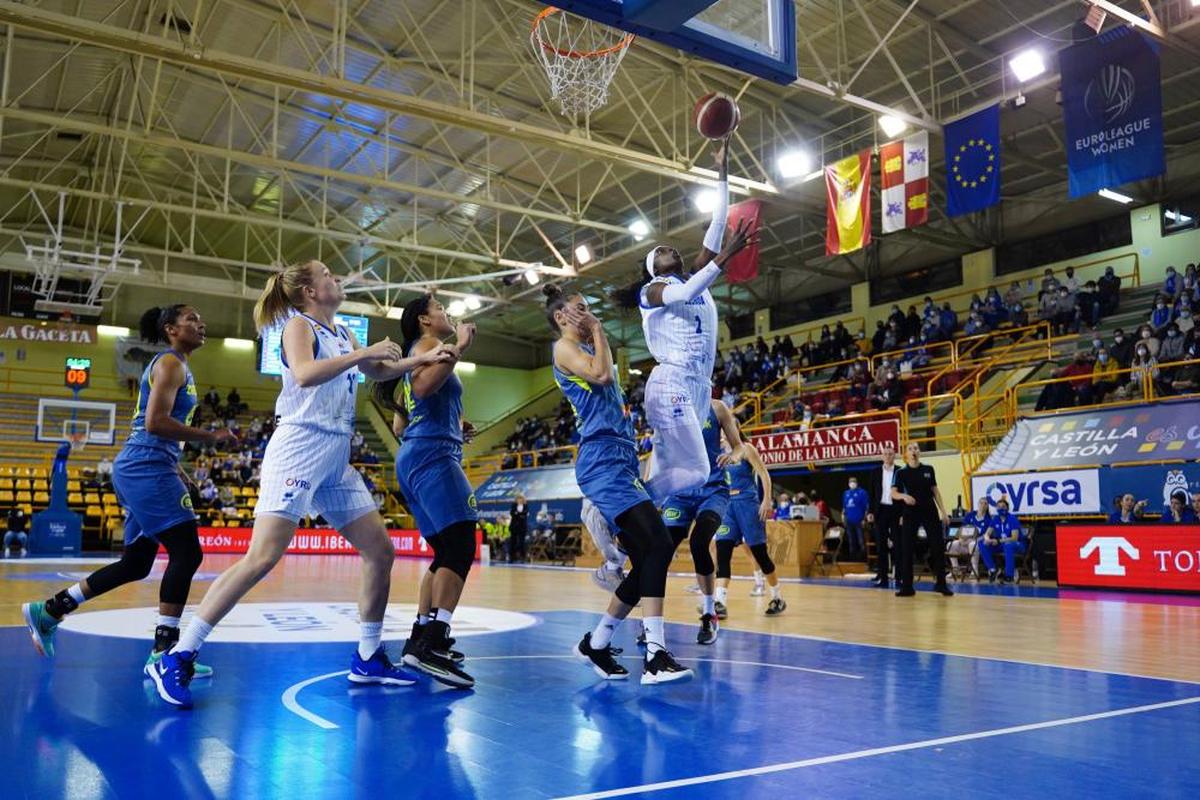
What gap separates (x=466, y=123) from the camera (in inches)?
623

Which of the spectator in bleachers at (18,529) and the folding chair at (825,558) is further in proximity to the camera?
the spectator in bleachers at (18,529)

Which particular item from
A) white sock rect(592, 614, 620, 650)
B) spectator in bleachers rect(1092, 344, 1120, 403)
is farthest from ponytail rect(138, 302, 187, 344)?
spectator in bleachers rect(1092, 344, 1120, 403)

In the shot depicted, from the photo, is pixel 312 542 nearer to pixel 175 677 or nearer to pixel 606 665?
pixel 606 665

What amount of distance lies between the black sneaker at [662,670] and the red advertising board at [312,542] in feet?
58.6

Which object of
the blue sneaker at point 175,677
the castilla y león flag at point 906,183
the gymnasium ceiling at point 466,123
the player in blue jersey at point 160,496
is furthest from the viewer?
the gymnasium ceiling at point 466,123

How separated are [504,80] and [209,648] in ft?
55.1

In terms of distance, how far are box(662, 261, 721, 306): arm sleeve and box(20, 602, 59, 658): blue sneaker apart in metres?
3.72

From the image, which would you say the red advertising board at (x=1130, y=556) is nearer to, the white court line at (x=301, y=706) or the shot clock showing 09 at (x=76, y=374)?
the white court line at (x=301, y=706)

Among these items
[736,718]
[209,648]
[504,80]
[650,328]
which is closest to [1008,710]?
[736,718]

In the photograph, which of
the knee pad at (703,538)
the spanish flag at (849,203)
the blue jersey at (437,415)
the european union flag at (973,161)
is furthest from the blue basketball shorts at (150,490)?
the spanish flag at (849,203)

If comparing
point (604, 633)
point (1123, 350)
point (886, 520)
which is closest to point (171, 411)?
point (604, 633)

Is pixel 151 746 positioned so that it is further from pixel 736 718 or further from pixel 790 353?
pixel 790 353

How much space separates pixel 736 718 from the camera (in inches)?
147

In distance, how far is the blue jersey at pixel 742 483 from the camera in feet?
29.6
